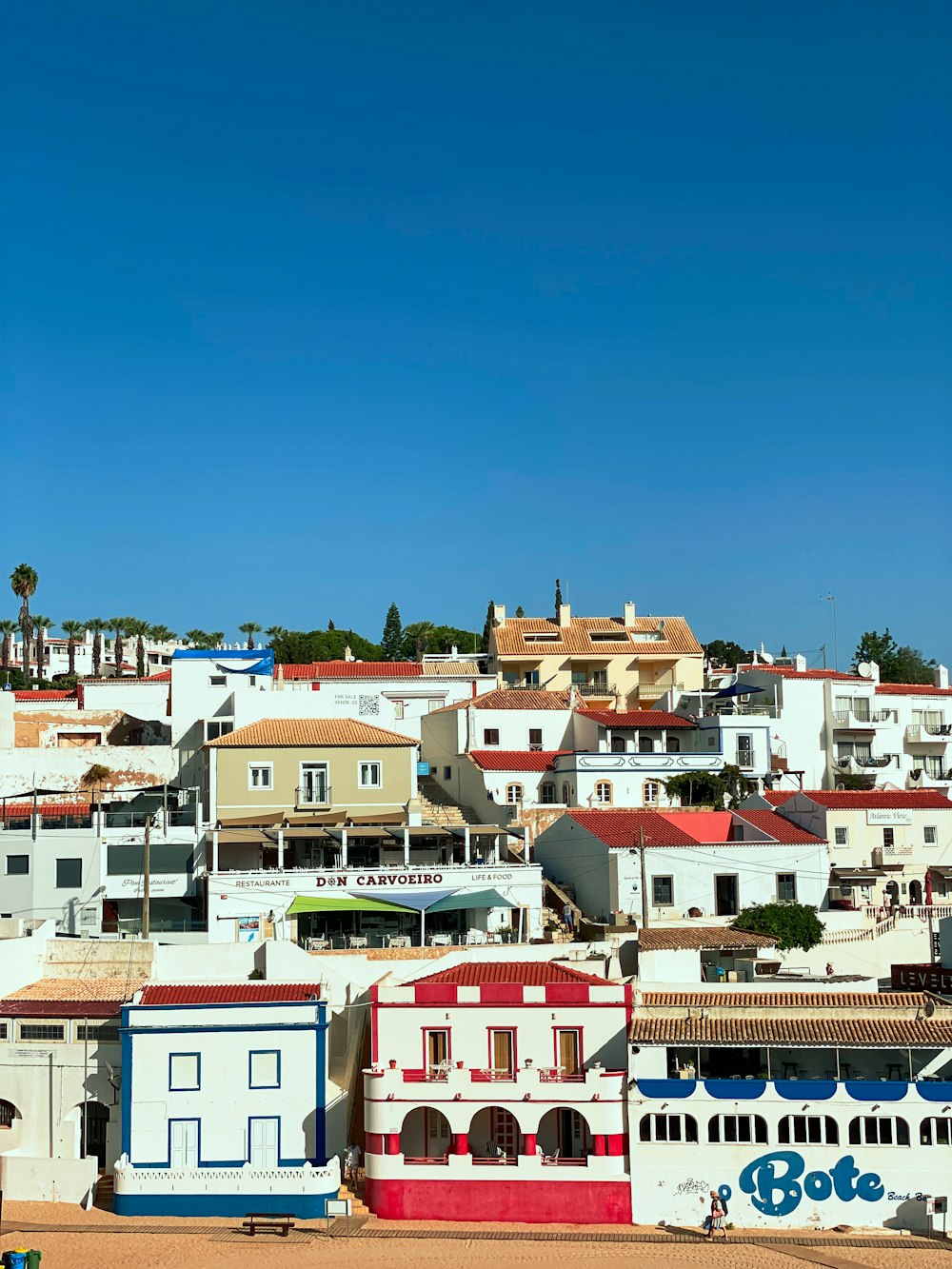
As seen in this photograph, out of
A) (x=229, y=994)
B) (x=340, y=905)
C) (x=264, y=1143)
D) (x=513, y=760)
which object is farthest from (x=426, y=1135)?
(x=513, y=760)

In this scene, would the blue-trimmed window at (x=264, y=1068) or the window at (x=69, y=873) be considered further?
the window at (x=69, y=873)

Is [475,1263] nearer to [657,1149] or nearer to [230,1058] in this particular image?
[657,1149]

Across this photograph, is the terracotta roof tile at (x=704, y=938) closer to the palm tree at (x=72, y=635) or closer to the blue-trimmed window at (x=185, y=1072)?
the blue-trimmed window at (x=185, y=1072)

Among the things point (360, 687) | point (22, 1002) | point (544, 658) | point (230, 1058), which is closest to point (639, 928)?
point (230, 1058)

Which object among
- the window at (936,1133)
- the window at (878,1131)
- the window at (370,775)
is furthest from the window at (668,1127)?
the window at (370,775)

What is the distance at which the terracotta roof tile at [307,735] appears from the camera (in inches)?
2153

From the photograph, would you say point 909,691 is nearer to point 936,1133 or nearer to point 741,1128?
point 936,1133

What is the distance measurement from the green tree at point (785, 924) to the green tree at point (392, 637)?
242 ft

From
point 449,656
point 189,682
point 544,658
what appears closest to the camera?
point 189,682

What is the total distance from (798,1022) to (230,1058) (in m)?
14.4

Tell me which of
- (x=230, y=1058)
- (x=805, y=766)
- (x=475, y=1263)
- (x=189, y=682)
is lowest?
(x=475, y=1263)

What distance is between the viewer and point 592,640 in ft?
267

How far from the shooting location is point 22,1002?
38.2 meters

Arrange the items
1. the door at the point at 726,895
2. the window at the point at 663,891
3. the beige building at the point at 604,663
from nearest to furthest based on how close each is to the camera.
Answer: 1. the window at the point at 663,891
2. the door at the point at 726,895
3. the beige building at the point at 604,663
